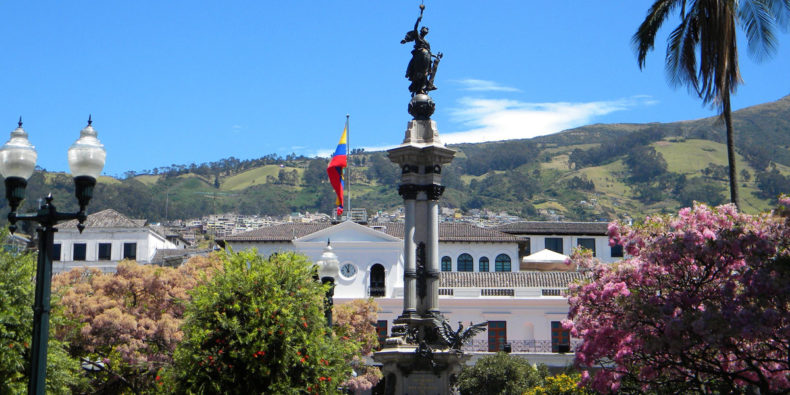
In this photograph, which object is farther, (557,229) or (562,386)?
(557,229)

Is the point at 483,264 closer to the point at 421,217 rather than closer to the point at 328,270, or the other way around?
the point at 421,217

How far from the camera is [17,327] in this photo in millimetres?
21750

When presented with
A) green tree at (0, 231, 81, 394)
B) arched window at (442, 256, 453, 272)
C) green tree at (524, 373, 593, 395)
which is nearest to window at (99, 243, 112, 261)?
arched window at (442, 256, 453, 272)

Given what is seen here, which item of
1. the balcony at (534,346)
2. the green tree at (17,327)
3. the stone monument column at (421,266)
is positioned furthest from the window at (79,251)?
the stone monument column at (421,266)

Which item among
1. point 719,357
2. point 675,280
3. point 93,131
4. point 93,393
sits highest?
point 93,131

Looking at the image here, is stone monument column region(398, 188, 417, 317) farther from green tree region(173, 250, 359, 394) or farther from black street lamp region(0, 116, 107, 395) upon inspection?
black street lamp region(0, 116, 107, 395)

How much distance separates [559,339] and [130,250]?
37.2 meters

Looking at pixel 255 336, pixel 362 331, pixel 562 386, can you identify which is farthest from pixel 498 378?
pixel 255 336

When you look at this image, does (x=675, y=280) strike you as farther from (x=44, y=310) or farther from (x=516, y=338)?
(x=516, y=338)

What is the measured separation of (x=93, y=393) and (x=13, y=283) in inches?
593

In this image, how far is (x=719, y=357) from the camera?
61.7 ft

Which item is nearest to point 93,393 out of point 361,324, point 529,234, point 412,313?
point 361,324

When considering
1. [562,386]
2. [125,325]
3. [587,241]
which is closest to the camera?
[562,386]

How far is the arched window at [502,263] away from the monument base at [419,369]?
3963 centimetres
